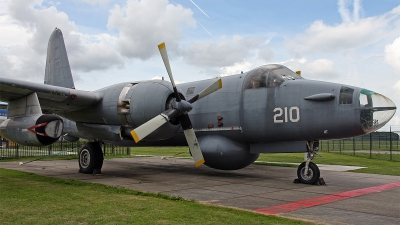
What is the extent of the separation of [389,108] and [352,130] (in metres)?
1.14

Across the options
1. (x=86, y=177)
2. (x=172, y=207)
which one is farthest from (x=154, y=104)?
(x=172, y=207)

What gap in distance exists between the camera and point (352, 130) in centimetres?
969

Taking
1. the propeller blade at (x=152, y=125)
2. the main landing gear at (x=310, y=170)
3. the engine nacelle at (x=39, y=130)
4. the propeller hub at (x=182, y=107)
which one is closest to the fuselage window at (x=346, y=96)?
the main landing gear at (x=310, y=170)

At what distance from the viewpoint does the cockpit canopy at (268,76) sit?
36.7 feet

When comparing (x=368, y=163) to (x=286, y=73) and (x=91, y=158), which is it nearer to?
(x=286, y=73)

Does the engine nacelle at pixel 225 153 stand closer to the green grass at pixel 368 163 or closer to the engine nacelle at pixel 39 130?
the engine nacelle at pixel 39 130

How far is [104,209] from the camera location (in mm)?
6609

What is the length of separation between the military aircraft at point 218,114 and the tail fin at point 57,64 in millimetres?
2485

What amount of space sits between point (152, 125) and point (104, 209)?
3.85 meters

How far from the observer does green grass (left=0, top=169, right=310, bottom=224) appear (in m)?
5.83

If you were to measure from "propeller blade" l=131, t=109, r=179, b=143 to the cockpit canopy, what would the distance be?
286cm

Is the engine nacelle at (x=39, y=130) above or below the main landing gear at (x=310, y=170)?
above

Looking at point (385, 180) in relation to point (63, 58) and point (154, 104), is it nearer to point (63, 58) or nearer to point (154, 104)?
point (154, 104)

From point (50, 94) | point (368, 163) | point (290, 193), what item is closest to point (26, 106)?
point (50, 94)
